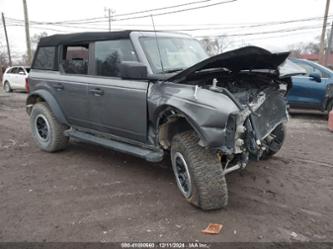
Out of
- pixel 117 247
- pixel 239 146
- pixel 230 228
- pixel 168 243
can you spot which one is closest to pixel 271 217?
pixel 230 228

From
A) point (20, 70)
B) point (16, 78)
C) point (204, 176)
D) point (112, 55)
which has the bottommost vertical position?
point (16, 78)

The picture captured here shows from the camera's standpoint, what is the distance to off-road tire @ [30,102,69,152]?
579 centimetres

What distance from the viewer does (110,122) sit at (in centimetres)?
468

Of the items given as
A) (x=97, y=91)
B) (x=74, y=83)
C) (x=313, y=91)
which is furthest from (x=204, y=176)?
(x=313, y=91)

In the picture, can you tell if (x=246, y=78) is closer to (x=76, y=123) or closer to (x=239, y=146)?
(x=239, y=146)

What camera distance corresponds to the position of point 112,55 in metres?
4.72

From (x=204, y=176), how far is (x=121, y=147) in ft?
4.79

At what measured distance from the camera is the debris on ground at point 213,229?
10.8ft

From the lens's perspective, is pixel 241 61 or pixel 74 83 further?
pixel 74 83

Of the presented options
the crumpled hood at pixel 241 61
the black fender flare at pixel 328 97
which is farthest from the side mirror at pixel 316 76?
the crumpled hood at pixel 241 61

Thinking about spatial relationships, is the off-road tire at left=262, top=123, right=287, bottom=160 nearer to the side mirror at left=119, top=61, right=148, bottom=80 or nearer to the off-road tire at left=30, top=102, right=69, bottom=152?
the side mirror at left=119, top=61, right=148, bottom=80

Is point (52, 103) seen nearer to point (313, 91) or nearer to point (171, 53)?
point (171, 53)

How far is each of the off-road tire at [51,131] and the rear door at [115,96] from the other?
3.38ft

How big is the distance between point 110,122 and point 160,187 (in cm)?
111
